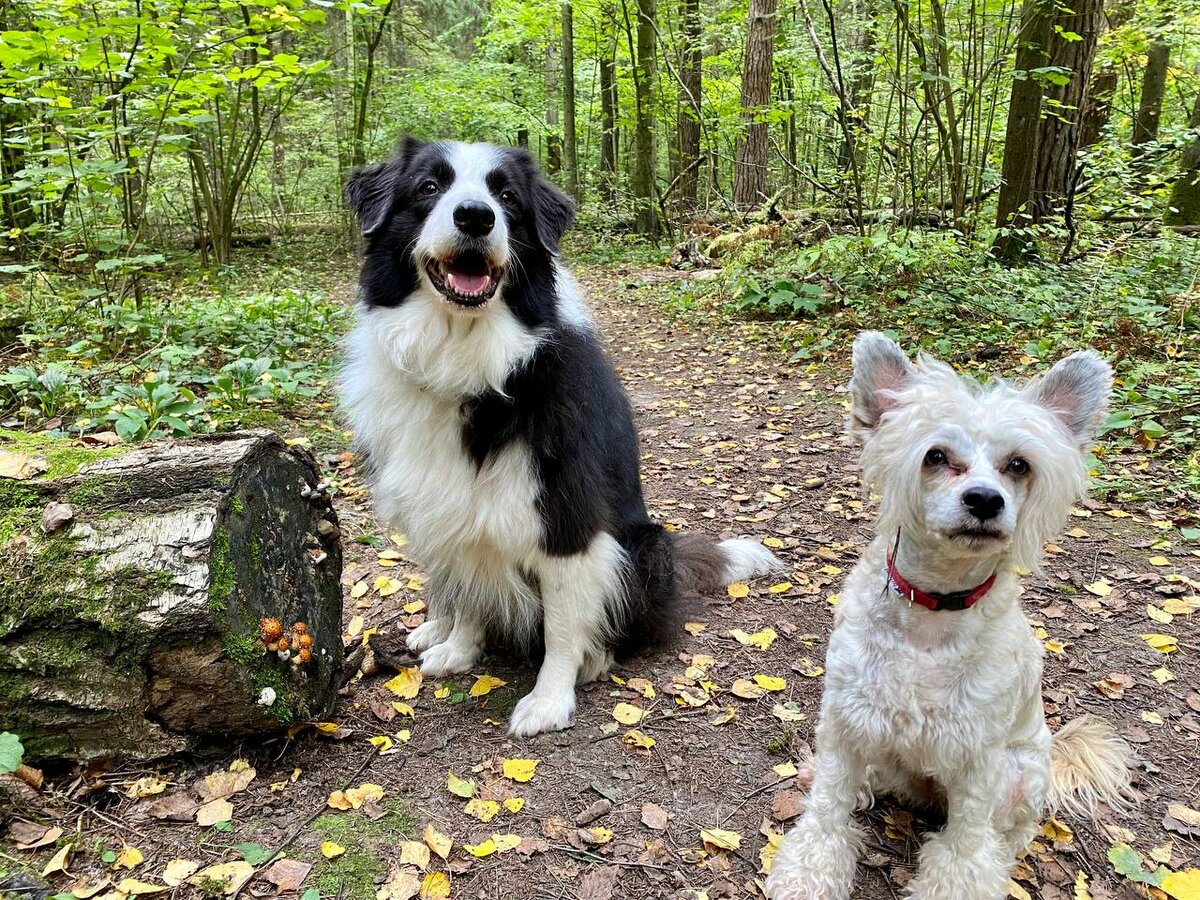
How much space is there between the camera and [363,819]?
2.48 meters

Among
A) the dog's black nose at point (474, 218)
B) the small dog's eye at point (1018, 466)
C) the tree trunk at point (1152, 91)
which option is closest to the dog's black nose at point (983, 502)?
the small dog's eye at point (1018, 466)

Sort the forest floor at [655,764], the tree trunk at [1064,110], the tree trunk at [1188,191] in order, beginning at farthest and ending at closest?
the tree trunk at [1188,191] → the tree trunk at [1064,110] → the forest floor at [655,764]

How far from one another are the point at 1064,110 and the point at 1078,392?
24.9 feet

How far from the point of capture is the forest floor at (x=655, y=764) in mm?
2316

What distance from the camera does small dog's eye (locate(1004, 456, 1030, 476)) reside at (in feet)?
6.40

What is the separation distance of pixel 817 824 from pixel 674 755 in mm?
685

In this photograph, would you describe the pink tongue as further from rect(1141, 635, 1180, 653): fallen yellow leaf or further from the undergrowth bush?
rect(1141, 635, 1180, 653): fallen yellow leaf

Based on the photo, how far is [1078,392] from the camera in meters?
1.99

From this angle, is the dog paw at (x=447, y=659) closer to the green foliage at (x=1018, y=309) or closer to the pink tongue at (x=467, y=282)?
the pink tongue at (x=467, y=282)

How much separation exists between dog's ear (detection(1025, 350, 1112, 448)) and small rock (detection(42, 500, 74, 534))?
289 cm

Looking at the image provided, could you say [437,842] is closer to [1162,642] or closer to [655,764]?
[655,764]

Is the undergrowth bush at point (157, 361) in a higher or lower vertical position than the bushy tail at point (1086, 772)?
higher

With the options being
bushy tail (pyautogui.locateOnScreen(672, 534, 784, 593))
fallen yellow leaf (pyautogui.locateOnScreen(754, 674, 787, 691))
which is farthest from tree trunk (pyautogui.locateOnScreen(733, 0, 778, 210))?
fallen yellow leaf (pyautogui.locateOnScreen(754, 674, 787, 691))

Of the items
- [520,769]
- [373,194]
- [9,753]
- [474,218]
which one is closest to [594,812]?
[520,769]
